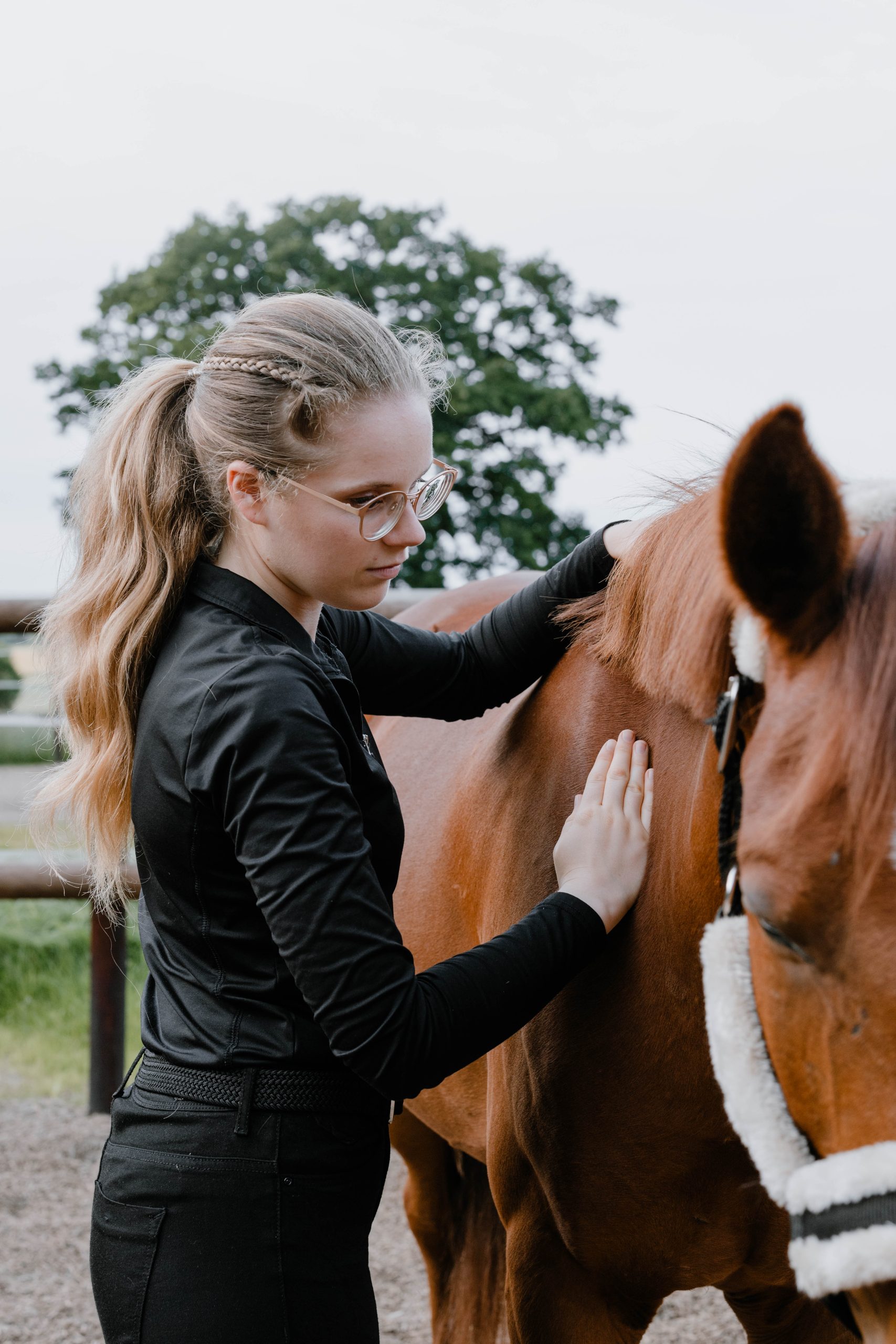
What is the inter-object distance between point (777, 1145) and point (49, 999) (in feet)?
14.9

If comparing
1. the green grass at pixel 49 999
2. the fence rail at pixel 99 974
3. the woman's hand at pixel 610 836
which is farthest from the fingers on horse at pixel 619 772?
the green grass at pixel 49 999

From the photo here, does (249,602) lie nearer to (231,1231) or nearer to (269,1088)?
(269,1088)

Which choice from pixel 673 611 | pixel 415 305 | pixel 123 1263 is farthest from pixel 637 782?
pixel 415 305

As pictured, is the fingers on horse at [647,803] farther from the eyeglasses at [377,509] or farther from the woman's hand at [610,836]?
the eyeglasses at [377,509]

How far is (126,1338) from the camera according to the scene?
4.12 feet

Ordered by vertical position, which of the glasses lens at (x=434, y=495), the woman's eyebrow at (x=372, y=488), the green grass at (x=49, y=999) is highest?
the woman's eyebrow at (x=372, y=488)

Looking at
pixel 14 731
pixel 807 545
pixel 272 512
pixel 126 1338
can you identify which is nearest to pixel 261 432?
pixel 272 512

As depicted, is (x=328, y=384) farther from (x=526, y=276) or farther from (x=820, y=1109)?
(x=526, y=276)

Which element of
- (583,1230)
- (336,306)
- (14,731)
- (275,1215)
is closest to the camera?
(275,1215)

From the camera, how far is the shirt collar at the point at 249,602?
50.7 inches

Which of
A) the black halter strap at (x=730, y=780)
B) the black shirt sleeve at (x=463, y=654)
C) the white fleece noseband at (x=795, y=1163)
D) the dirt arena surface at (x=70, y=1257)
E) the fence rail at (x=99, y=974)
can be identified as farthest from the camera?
the fence rail at (x=99, y=974)

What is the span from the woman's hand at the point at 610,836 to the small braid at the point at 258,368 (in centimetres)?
57

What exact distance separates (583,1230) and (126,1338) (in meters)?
0.58

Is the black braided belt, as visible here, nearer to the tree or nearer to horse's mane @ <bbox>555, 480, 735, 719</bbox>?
horse's mane @ <bbox>555, 480, 735, 719</bbox>
